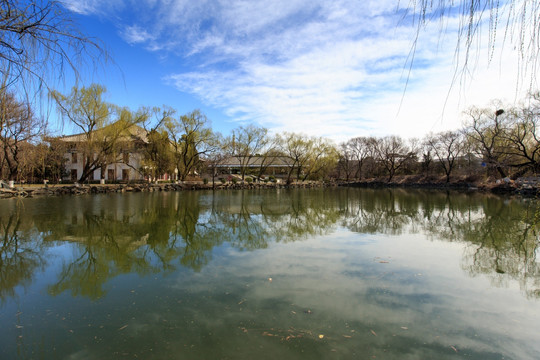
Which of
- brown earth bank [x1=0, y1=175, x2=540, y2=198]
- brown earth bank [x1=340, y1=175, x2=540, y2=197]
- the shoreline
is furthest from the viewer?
brown earth bank [x1=340, y1=175, x2=540, y2=197]

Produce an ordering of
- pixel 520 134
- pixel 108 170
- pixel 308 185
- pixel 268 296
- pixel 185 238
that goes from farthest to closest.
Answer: pixel 308 185
pixel 108 170
pixel 520 134
pixel 185 238
pixel 268 296

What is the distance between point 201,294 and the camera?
4258 mm

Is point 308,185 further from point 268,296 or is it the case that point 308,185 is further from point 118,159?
point 268,296

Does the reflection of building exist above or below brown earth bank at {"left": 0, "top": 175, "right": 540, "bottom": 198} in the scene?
above

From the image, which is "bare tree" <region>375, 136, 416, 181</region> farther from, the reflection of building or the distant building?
the reflection of building

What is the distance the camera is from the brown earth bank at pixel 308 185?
22734 mm

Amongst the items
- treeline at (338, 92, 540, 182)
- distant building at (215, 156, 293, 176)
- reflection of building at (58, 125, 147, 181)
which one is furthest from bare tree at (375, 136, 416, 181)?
reflection of building at (58, 125, 147, 181)

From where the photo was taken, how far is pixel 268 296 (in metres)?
4.20

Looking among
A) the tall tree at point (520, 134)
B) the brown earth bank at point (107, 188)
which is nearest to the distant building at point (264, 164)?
the brown earth bank at point (107, 188)

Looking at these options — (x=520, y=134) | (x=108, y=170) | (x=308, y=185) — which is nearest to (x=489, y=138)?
(x=520, y=134)

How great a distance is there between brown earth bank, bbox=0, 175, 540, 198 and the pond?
12.8 ft

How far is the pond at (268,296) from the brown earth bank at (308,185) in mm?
3896

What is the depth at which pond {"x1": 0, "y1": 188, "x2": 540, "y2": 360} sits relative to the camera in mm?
3010

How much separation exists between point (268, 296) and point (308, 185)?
46.1 meters
